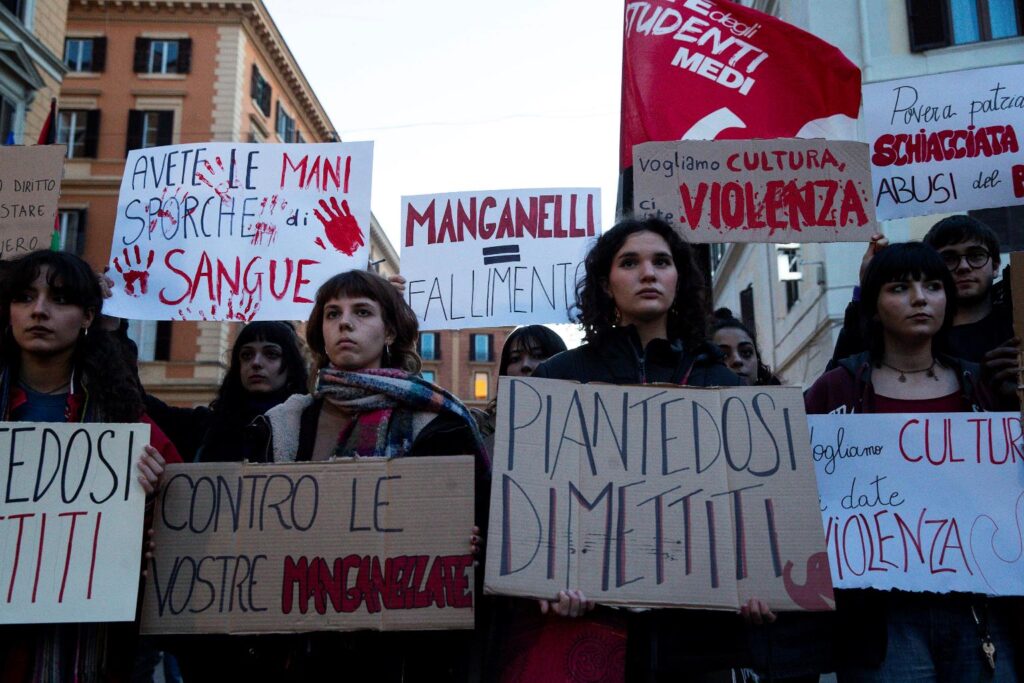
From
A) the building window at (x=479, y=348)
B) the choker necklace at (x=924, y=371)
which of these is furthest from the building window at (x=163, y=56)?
the building window at (x=479, y=348)

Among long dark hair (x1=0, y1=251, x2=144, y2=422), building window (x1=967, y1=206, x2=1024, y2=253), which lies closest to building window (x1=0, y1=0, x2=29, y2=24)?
long dark hair (x1=0, y1=251, x2=144, y2=422)

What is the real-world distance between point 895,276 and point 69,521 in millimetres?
2650

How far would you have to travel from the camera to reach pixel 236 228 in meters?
4.31

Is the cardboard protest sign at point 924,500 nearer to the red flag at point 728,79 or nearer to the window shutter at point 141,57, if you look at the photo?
the red flag at point 728,79

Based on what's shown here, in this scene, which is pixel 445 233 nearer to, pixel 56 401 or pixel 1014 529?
pixel 56 401

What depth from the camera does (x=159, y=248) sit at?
4199mm

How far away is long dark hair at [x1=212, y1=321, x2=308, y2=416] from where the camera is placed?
397 cm

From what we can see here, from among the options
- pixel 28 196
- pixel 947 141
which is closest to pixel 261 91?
pixel 28 196

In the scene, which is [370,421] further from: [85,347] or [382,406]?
[85,347]

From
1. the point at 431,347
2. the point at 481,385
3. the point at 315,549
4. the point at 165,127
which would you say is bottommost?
the point at 315,549

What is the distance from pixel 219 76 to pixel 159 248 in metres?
26.2

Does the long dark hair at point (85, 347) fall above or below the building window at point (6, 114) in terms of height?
below

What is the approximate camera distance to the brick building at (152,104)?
26.4 metres

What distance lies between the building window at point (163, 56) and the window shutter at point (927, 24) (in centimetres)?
2235
